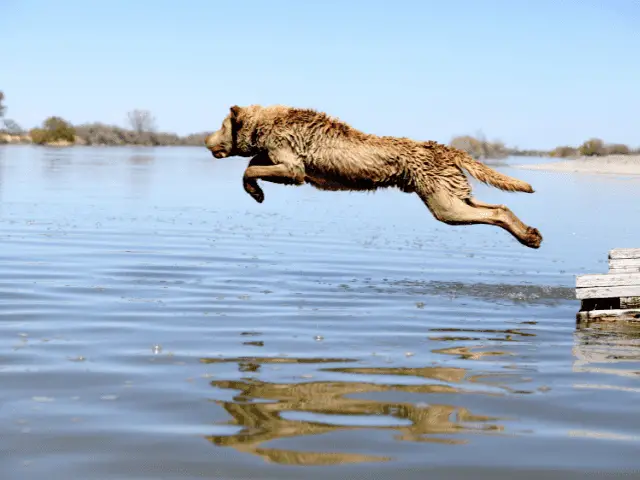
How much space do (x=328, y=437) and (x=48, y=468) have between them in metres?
1.76

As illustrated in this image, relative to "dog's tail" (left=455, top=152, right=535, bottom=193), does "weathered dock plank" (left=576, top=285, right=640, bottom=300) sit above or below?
below

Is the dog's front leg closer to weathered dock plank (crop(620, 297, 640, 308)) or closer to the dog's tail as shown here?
the dog's tail

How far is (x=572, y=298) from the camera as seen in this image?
12906 millimetres

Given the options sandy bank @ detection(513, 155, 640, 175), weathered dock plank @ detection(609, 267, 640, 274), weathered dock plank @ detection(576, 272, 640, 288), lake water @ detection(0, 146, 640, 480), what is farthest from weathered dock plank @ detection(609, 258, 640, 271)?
sandy bank @ detection(513, 155, 640, 175)

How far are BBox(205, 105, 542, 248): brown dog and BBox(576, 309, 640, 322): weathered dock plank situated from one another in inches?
51.1

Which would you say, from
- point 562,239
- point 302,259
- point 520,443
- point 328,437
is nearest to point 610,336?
point 520,443

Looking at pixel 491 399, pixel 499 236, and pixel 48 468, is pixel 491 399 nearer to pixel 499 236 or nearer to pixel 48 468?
pixel 48 468

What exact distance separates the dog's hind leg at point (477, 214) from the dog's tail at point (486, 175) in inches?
13.3

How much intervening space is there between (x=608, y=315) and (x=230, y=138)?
5.46 m

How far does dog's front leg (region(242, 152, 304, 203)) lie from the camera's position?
1220cm

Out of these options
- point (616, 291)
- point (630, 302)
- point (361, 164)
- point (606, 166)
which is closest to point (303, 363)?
point (361, 164)

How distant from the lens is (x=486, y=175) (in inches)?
476

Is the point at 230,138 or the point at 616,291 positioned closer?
the point at 616,291

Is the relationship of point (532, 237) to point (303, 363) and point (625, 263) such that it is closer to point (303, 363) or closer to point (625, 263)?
point (625, 263)
